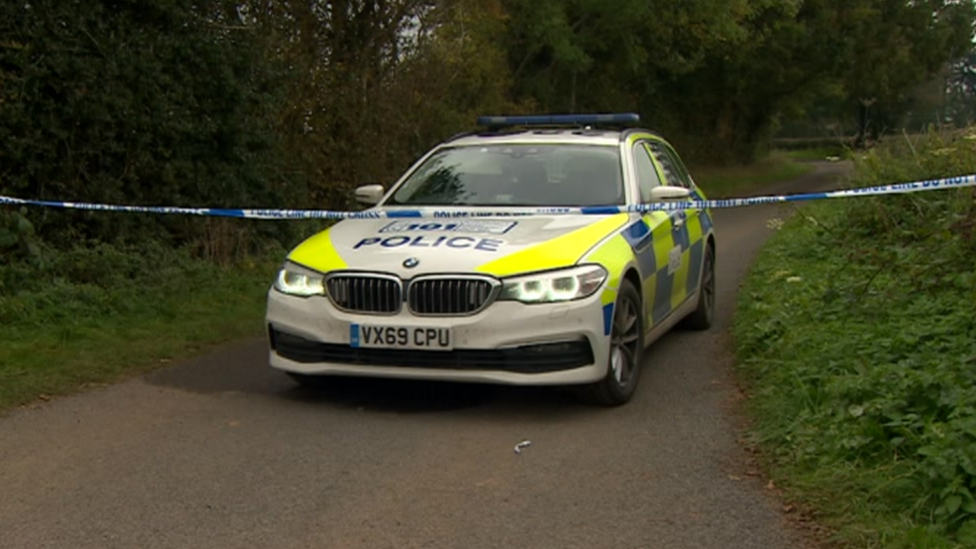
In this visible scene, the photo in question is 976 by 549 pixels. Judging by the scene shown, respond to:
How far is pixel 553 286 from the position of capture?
6.24m

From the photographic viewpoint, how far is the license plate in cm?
614

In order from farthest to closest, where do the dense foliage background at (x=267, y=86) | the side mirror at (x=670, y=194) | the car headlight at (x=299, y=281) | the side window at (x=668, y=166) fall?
1. the dense foliage background at (x=267, y=86)
2. the side window at (x=668, y=166)
3. the side mirror at (x=670, y=194)
4. the car headlight at (x=299, y=281)


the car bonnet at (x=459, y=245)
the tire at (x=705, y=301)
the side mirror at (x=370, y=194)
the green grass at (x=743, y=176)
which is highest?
the side mirror at (x=370, y=194)

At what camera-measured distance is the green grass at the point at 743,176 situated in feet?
105

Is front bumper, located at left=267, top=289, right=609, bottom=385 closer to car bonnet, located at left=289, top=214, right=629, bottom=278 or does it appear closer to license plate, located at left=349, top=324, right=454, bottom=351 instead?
license plate, located at left=349, top=324, right=454, bottom=351

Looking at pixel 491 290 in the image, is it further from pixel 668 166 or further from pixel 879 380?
pixel 668 166

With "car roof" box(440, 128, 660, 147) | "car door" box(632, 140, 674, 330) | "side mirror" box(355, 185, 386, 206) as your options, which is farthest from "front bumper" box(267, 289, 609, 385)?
"car roof" box(440, 128, 660, 147)

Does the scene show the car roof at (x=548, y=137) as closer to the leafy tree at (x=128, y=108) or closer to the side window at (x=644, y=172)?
the side window at (x=644, y=172)

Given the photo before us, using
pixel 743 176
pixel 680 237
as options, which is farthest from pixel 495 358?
pixel 743 176

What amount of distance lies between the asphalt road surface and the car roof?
1871 mm

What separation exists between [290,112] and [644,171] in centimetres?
748

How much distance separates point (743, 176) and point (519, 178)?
99.6ft

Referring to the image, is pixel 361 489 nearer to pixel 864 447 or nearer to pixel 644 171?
pixel 864 447

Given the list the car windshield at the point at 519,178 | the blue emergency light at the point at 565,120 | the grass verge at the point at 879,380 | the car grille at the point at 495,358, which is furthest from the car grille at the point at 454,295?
the blue emergency light at the point at 565,120
